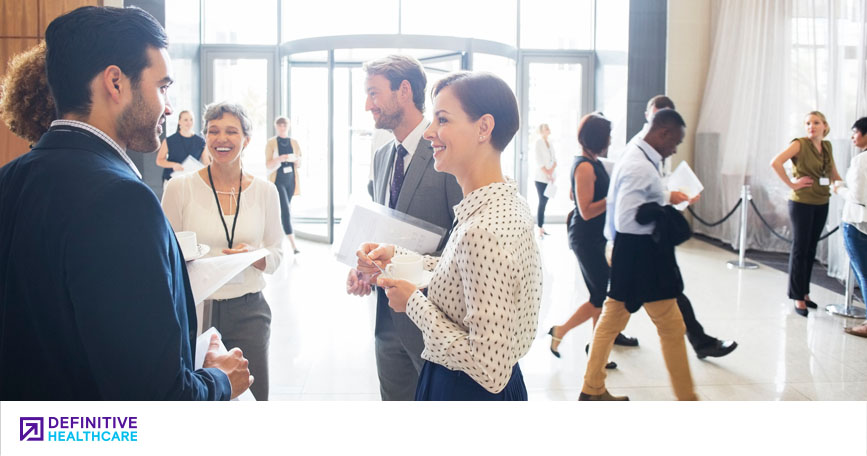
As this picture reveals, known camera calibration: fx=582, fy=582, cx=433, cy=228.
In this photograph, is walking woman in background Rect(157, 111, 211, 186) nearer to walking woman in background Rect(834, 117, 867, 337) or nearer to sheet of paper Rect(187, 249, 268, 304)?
sheet of paper Rect(187, 249, 268, 304)

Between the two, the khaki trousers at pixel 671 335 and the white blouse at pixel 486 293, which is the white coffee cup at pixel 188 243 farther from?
the khaki trousers at pixel 671 335

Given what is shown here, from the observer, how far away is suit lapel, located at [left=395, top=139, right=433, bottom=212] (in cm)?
183

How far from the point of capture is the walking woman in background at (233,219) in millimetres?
1911

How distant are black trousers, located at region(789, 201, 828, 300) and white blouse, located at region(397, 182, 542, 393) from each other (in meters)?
3.58

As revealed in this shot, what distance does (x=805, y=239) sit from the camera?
400 cm

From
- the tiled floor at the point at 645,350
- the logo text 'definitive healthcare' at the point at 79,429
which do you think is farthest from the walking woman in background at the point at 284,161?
the logo text 'definitive healthcare' at the point at 79,429

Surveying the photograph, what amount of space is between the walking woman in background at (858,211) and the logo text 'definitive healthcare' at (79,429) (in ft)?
12.5

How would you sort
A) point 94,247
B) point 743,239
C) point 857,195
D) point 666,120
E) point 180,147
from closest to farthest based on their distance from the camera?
point 94,247 → point 666,120 → point 857,195 → point 180,147 → point 743,239

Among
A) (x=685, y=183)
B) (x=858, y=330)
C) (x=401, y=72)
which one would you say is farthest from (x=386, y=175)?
(x=858, y=330)

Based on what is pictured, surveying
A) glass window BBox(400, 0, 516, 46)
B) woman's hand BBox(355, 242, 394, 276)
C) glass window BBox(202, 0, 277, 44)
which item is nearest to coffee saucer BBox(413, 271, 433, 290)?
woman's hand BBox(355, 242, 394, 276)

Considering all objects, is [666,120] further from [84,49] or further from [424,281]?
[84,49]

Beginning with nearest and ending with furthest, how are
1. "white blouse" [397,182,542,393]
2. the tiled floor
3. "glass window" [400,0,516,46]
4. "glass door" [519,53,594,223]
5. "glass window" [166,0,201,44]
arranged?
1. "white blouse" [397,182,542,393]
2. the tiled floor
3. "glass window" [166,0,201,44]
4. "glass window" [400,0,516,46]
5. "glass door" [519,53,594,223]

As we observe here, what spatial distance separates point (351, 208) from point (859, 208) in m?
3.22

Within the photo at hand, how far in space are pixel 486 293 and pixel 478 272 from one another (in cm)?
4
